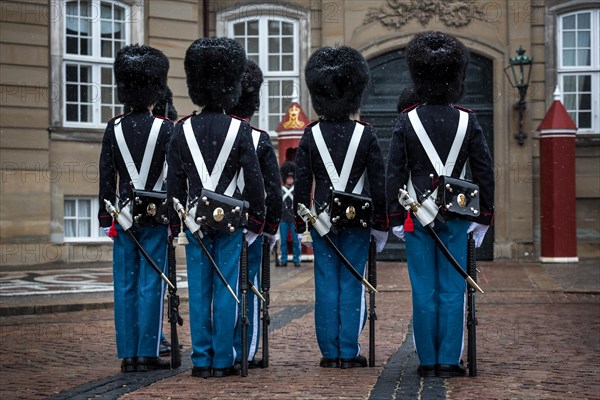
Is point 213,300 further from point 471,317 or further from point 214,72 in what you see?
point 471,317

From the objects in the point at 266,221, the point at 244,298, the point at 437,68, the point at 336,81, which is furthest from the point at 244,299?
the point at 437,68

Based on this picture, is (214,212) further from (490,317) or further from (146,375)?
(490,317)

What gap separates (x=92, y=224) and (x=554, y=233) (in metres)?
7.54

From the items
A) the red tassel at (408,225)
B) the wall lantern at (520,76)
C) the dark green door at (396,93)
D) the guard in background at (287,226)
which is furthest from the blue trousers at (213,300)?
the dark green door at (396,93)

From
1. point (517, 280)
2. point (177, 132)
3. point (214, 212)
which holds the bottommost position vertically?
point (517, 280)

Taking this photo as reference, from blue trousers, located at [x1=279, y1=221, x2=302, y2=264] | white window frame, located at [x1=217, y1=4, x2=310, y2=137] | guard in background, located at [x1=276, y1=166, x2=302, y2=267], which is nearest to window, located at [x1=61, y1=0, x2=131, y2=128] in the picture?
white window frame, located at [x1=217, y1=4, x2=310, y2=137]

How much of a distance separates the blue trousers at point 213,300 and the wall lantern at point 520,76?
1388cm

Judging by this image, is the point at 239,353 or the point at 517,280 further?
the point at 517,280

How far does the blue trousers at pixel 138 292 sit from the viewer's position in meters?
8.31

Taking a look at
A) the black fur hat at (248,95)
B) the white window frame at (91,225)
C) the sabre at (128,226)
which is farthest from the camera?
the white window frame at (91,225)

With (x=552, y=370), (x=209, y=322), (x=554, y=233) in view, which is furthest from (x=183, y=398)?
(x=554, y=233)

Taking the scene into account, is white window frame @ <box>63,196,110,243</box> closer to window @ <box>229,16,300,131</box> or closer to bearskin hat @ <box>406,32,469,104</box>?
window @ <box>229,16,300,131</box>

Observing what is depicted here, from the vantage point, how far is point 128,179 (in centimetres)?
844

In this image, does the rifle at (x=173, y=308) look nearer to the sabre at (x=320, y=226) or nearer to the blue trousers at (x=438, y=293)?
the sabre at (x=320, y=226)
